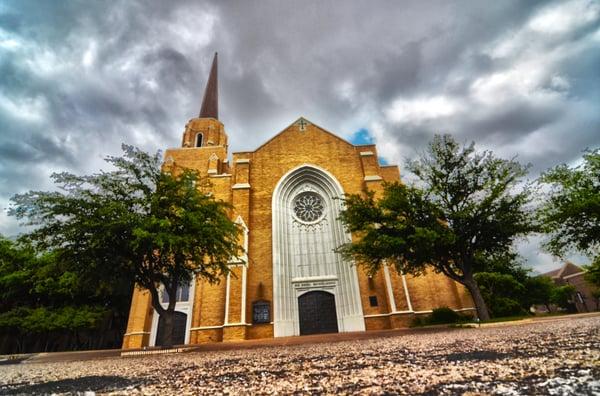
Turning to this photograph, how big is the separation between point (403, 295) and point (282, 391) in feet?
55.8

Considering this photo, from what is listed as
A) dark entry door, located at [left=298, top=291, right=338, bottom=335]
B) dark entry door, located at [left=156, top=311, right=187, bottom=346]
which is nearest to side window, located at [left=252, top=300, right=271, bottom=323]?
dark entry door, located at [left=298, top=291, right=338, bottom=335]

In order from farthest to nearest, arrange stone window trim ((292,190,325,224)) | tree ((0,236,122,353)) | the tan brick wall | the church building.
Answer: stone window trim ((292,190,325,224)), tree ((0,236,122,353)), the church building, the tan brick wall

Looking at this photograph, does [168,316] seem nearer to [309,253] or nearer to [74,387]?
[74,387]

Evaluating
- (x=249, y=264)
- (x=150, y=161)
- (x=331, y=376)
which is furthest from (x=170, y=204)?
(x=331, y=376)

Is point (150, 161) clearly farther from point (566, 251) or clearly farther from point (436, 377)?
point (566, 251)

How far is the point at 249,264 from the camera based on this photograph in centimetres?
1862

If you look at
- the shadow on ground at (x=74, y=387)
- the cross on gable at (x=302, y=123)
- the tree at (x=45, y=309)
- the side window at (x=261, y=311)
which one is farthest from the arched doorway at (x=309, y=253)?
the shadow on ground at (x=74, y=387)

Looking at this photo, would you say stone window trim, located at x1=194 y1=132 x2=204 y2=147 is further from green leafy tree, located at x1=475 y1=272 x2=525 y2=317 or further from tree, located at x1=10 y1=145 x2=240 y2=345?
green leafy tree, located at x1=475 y1=272 x2=525 y2=317

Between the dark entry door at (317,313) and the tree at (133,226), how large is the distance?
918cm

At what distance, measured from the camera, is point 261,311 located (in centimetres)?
1741

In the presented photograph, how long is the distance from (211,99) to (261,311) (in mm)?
29910

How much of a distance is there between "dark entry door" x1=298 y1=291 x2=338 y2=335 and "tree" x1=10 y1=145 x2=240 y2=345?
918 cm

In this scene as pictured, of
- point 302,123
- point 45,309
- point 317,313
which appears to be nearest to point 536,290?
point 317,313

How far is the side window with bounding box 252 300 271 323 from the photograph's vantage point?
17.2m
